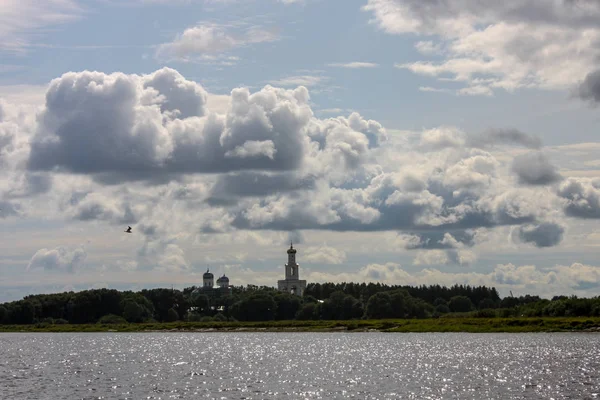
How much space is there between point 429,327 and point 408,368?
105225 mm

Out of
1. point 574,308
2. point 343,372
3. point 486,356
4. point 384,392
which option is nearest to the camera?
point 384,392

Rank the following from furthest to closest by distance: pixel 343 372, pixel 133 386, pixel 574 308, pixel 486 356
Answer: pixel 574 308 < pixel 486 356 < pixel 343 372 < pixel 133 386

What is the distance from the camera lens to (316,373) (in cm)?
8344

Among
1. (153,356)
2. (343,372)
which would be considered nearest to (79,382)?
(343,372)

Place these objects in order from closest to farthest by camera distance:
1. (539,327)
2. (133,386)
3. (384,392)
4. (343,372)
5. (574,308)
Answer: (384,392), (133,386), (343,372), (539,327), (574,308)

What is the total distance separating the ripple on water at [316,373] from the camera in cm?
6494

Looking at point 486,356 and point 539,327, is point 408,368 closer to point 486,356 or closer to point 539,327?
point 486,356

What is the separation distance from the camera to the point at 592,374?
74.6 metres

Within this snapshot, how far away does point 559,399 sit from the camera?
58.8 m

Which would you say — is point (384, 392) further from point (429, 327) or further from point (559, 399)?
point (429, 327)

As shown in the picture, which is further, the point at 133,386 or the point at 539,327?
the point at 539,327

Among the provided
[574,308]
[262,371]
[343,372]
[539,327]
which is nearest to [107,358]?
[262,371]

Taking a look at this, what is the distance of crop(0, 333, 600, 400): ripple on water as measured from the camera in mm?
64938

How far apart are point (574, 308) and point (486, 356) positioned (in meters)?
87.2
